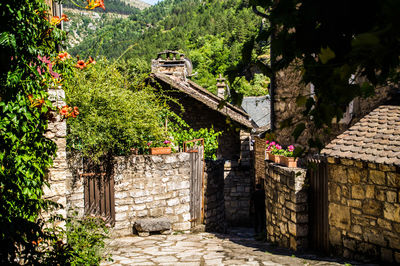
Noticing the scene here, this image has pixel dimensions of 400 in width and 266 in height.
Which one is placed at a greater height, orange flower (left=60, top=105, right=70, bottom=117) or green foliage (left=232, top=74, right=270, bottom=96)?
green foliage (left=232, top=74, right=270, bottom=96)

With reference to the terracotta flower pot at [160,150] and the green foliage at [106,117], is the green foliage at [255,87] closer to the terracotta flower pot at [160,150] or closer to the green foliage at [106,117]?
the terracotta flower pot at [160,150]

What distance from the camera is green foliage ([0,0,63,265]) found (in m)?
4.41

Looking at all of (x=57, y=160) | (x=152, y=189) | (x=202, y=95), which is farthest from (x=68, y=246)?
(x=202, y=95)

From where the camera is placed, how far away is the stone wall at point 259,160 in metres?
12.4

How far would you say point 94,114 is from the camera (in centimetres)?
811

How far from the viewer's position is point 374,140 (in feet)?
22.7

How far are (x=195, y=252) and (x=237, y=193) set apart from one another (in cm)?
629

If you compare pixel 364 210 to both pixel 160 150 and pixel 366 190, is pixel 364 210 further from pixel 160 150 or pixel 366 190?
pixel 160 150

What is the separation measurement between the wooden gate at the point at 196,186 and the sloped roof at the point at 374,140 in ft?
11.2

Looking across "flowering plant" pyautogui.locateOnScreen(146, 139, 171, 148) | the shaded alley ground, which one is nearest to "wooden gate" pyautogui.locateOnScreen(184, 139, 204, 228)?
"flowering plant" pyautogui.locateOnScreen(146, 139, 171, 148)

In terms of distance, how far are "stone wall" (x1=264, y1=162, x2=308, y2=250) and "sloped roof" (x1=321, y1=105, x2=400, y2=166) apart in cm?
80

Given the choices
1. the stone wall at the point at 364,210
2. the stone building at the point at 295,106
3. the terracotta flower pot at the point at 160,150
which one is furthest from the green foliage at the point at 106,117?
the stone wall at the point at 364,210

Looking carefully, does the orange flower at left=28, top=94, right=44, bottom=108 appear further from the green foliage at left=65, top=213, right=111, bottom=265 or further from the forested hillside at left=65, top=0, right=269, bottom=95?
the forested hillside at left=65, top=0, right=269, bottom=95

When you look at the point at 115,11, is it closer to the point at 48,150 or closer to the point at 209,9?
the point at 209,9
